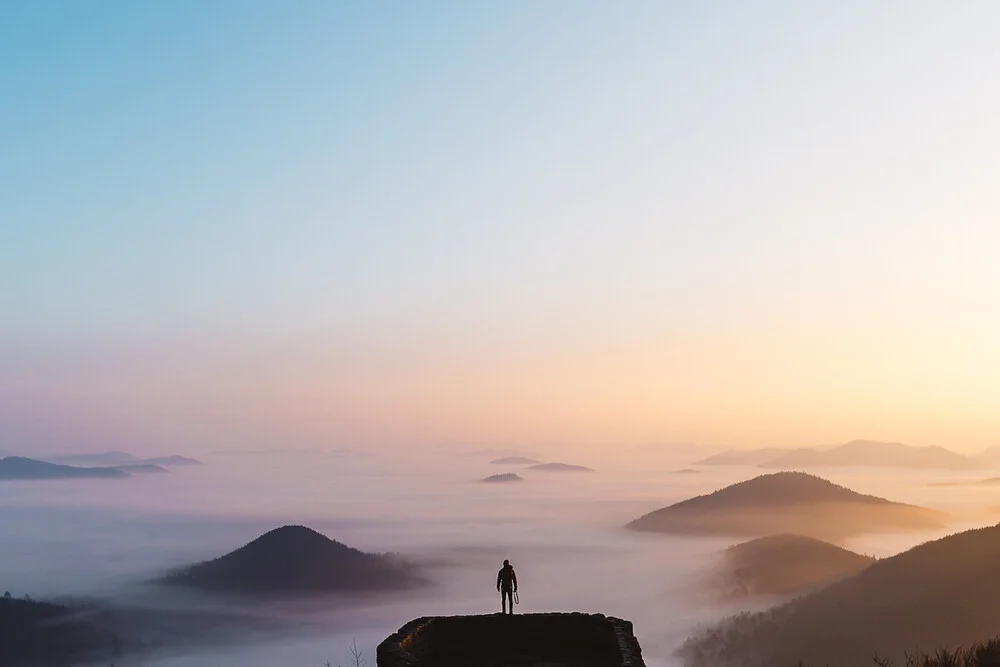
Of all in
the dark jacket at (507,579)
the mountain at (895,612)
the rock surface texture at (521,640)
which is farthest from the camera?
the mountain at (895,612)

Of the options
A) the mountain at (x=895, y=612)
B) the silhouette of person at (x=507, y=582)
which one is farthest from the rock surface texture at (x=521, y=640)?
the mountain at (x=895, y=612)

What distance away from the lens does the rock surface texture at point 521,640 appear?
21297mm

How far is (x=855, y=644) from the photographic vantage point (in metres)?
102

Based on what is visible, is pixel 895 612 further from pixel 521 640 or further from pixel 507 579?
pixel 521 640

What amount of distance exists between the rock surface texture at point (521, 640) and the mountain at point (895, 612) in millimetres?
77387

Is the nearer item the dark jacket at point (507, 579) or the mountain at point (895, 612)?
the dark jacket at point (507, 579)

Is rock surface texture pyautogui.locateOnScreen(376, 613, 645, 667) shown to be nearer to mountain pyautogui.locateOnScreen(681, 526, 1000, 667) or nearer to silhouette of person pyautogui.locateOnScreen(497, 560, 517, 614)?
silhouette of person pyautogui.locateOnScreen(497, 560, 517, 614)

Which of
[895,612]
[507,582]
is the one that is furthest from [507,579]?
[895,612]

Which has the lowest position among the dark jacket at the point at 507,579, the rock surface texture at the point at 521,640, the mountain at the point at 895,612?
the mountain at the point at 895,612

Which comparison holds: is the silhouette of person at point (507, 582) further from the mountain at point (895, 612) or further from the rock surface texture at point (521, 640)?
the mountain at point (895, 612)

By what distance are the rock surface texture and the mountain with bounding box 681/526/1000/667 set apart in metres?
77.4

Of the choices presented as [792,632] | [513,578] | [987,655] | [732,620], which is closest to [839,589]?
[792,632]

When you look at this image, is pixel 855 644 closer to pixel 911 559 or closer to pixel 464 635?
pixel 911 559

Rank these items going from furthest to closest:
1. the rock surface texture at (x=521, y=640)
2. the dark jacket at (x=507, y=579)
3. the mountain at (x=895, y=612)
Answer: the mountain at (x=895, y=612)
the dark jacket at (x=507, y=579)
the rock surface texture at (x=521, y=640)
